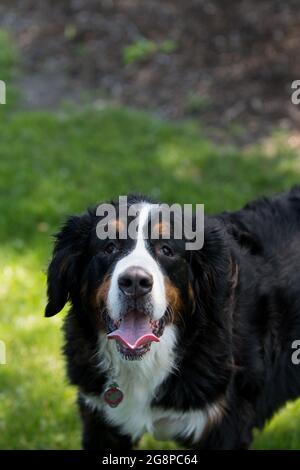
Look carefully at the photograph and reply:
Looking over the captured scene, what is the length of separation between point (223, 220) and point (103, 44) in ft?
19.9

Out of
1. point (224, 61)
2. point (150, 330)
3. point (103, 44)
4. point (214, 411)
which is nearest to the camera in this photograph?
point (150, 330)

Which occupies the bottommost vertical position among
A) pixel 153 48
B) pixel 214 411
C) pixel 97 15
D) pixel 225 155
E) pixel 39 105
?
pixel 214 411

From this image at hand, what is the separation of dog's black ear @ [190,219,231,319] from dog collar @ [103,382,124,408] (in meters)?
0.55

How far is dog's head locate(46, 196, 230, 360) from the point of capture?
309 cm

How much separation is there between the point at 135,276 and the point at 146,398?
2.59 ft

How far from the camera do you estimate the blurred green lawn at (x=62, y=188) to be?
4.41 m

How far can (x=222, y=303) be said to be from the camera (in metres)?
3.37

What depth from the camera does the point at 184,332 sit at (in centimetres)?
339

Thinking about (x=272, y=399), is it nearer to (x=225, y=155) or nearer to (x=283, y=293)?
(x=283, y=293)

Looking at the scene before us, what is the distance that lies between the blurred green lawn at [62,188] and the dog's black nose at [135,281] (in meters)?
1.49

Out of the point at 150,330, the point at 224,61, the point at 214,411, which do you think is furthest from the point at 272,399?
the point at 224,61

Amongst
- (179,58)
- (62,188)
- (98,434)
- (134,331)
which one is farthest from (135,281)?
(179,58)

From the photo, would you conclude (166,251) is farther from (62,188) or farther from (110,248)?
(62,188)

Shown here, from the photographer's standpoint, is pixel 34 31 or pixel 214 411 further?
pixel 34 31
